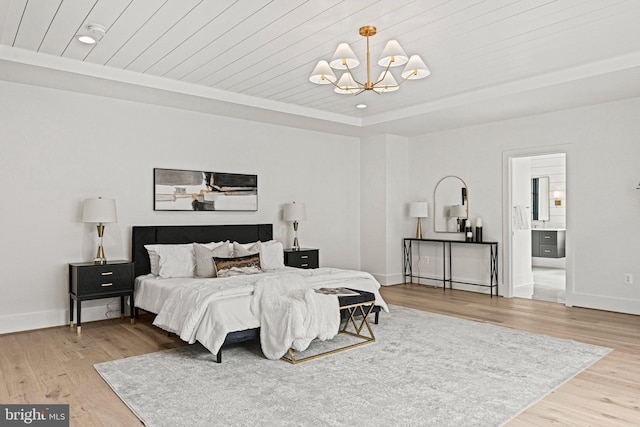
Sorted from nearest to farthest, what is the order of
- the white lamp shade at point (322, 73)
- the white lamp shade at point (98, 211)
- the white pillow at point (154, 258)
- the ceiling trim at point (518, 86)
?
1. the white lamp shade at point (322, 73)
2. the ceiling trim at point (518, 86)
3. the white lamp shade at point (98, 211)
4. the white pillow at point (154, 258)

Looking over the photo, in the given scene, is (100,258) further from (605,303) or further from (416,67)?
(605,303)

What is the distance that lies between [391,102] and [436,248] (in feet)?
9.41

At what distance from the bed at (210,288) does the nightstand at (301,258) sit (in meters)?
0.42

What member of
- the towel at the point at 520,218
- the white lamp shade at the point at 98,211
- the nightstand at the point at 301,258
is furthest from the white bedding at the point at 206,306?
the towel at the point at 520,218

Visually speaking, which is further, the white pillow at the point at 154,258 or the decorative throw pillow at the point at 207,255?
the white pillow at the point at 154,258

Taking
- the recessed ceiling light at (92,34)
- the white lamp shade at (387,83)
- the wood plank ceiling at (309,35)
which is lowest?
the white lamp shade at (387,83)

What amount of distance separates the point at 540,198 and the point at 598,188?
4407mm

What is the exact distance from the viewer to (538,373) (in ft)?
11.5

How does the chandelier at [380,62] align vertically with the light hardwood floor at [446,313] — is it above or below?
above

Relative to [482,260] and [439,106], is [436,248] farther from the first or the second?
[439,106]

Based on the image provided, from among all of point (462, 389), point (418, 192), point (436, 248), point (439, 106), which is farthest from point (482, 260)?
point (462, 389)

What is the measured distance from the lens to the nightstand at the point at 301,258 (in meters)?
6.47

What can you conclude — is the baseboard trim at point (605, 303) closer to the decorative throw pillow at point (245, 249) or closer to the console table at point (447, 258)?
the console table at point (447, 258)

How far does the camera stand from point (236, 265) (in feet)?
16.9
